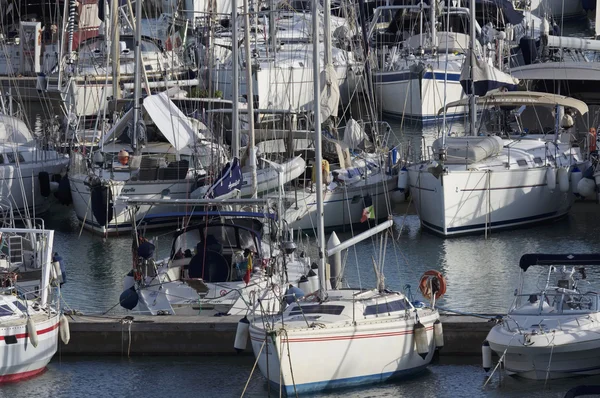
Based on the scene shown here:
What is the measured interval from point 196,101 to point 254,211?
1498 cm

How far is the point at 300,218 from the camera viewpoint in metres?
41.5

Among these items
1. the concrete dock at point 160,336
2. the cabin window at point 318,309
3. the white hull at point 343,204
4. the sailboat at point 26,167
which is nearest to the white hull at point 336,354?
the cabin window at point 318,309

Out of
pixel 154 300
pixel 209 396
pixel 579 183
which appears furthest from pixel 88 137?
pixel 209 396

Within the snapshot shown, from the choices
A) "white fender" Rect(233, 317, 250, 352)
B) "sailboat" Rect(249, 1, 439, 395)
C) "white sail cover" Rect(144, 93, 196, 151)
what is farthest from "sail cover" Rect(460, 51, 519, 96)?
"white fender" Rect(233, 317, 250, 352)

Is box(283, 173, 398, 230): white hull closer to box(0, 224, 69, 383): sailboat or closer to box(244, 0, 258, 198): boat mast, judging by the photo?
box(244, 0, 258, 198): boat mast

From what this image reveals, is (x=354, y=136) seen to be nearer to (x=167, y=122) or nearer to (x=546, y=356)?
(x=167, y=122)

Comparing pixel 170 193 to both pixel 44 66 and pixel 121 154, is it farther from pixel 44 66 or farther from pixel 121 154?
pixel 44 66

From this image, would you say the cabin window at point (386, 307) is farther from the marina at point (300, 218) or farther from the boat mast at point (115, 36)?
the boat mast at point (115, 36)

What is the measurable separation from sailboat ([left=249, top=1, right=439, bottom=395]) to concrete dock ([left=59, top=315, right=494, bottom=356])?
154 centimetres

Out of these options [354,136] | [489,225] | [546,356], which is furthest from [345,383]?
[354,136]

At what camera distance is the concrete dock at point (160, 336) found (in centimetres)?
2998

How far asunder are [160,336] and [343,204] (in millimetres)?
13241

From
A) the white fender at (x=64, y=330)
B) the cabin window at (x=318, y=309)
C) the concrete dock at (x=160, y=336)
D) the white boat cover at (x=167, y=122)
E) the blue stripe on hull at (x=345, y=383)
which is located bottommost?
the blue stripe on hull at (x=345, y=383)

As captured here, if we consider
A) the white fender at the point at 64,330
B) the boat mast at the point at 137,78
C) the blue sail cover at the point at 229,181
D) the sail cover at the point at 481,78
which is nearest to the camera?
the white fender at the point at 64,330
